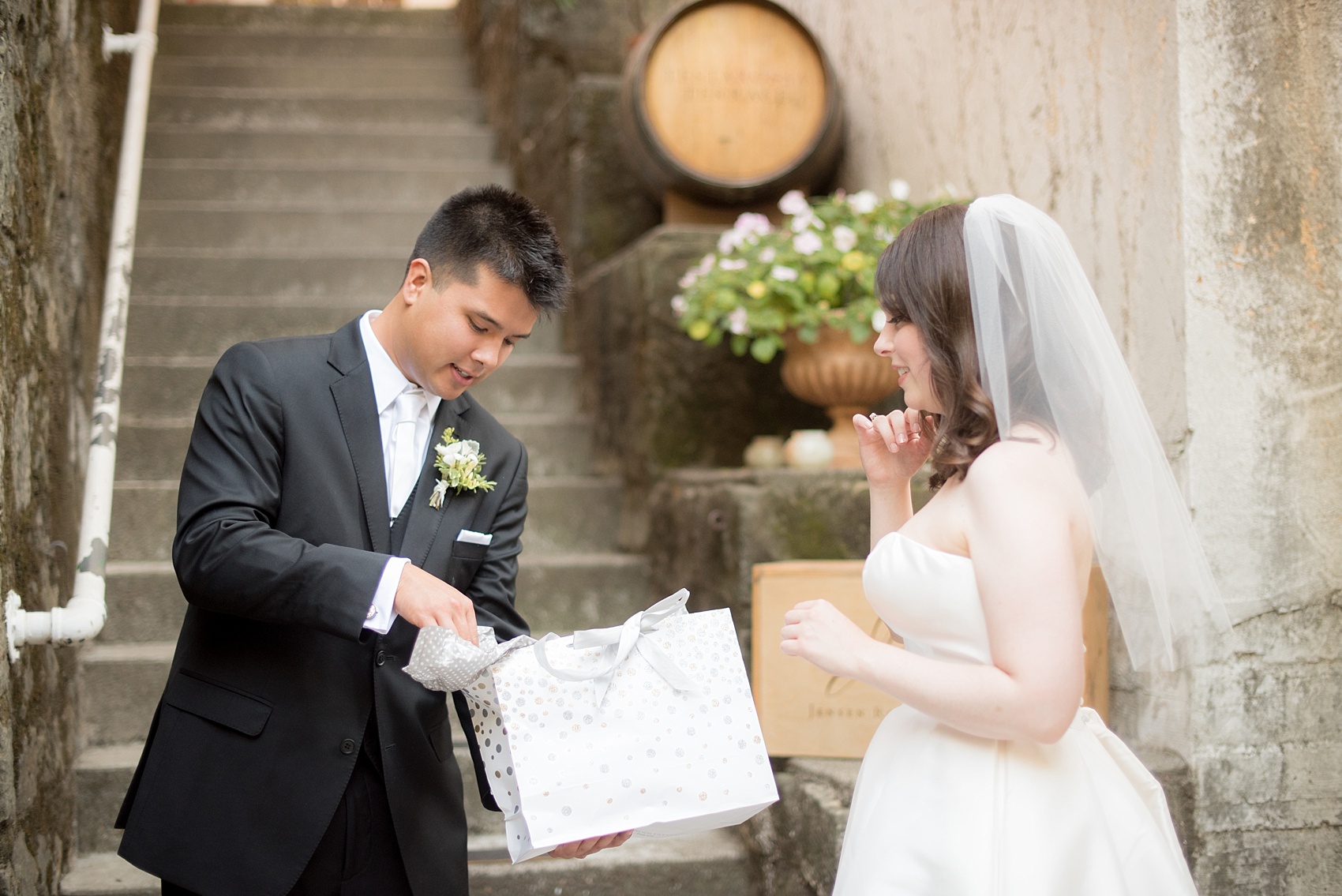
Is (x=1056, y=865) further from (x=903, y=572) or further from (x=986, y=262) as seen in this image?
(x=986, y=262)

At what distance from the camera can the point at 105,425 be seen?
8.05ft

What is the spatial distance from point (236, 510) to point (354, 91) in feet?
16.6

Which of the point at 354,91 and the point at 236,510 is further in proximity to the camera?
the point at 354,91

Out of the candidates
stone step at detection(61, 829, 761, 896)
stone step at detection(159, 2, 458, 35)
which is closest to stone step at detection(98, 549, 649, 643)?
stone step at detection(61, 829, 761, 896)

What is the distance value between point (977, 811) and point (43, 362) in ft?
→ 6.78

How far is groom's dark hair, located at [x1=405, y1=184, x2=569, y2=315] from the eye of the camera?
1913mm

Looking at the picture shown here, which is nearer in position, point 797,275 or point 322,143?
point 797,275

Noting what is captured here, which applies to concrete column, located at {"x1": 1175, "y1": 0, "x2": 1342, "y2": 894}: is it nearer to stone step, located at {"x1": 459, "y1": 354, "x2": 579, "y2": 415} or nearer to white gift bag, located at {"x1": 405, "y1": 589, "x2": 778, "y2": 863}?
white gift bag, located at {"x1": 405, "y1": 589, "x2": 778, "y2": 863}


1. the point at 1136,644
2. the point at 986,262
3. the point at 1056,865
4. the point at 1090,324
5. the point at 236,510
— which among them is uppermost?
the point at 986,262

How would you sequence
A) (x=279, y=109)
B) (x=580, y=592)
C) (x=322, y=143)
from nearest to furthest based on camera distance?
(x=580, y=592) → (x=322, y=143) → (x=279, y=109)

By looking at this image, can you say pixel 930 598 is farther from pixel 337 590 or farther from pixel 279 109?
pixel 279 109

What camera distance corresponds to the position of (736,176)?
4.09 metres

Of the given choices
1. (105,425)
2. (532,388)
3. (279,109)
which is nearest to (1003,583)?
(105,425)

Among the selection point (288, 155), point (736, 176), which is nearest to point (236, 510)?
point (736, 176)
